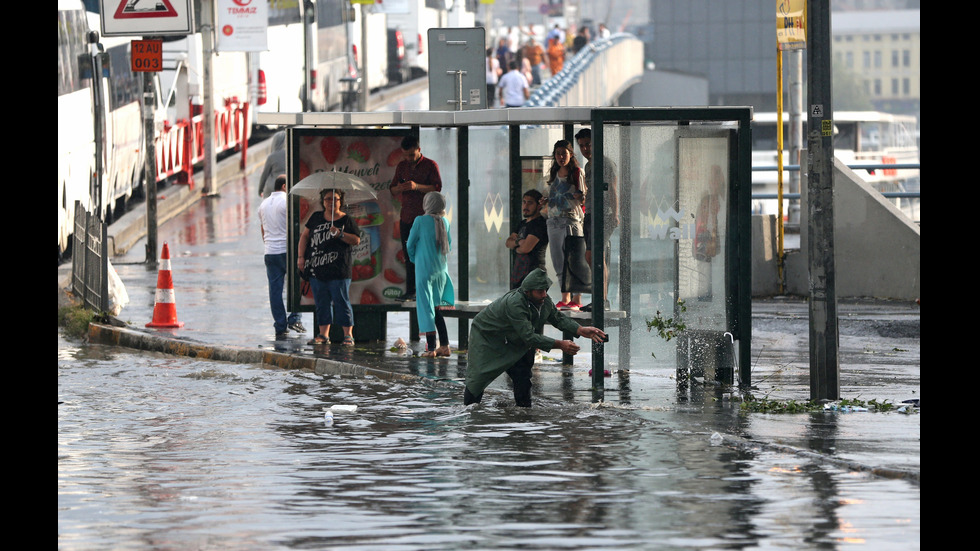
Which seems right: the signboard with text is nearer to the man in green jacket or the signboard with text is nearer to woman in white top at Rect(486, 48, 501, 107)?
woman in white top at Rect(486, 48, 501, 107)

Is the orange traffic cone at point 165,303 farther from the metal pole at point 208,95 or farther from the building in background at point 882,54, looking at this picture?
the building in background at point 882,54

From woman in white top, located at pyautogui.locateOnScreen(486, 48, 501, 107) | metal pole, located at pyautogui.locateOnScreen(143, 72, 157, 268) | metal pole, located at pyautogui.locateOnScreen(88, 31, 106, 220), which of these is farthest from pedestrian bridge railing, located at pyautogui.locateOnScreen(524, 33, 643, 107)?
metal pole, located at pyautogui.locateOnScreen(143, 72, 157, 268)

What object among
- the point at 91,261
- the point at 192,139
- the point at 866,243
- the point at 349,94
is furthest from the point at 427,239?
the point at 349,94

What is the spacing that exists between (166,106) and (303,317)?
457 inches

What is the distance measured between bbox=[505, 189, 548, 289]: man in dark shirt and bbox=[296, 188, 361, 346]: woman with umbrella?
1.67 meters

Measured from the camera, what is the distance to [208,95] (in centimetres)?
2898

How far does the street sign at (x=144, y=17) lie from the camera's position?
61.2 ft

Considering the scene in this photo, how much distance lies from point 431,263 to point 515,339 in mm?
2921

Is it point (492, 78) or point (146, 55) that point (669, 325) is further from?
point (492, 78)

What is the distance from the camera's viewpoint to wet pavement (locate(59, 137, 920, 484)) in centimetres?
1023

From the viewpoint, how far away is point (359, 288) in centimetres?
1580

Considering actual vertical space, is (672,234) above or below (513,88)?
below

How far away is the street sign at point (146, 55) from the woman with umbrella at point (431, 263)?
661cm
